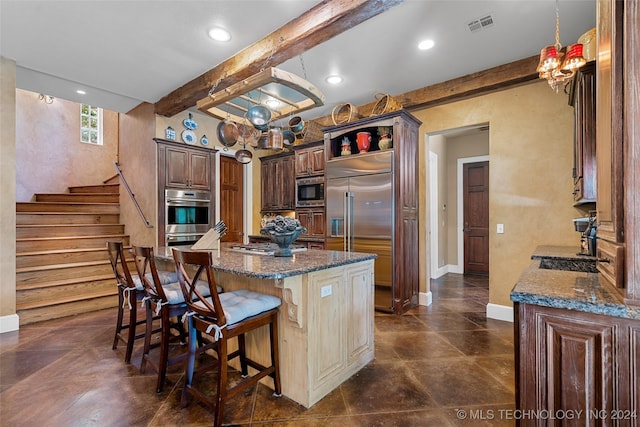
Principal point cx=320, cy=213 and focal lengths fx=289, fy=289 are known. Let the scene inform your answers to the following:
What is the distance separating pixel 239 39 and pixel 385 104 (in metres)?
2.00

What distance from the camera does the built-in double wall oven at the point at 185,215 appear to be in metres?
4.68

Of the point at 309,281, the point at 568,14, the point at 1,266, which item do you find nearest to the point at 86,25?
the point at 1,266

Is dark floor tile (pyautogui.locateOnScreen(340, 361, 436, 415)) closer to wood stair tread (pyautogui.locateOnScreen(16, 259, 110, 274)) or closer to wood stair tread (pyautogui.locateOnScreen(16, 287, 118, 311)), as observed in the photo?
wood stair tread (pyautogui.locateOnScreen(16, 287, 118, 311))

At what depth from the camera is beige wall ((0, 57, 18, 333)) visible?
3248 mm

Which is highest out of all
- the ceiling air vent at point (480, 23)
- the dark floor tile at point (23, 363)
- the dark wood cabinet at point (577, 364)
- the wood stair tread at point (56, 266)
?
the ceiling air vent at point (480, 23)

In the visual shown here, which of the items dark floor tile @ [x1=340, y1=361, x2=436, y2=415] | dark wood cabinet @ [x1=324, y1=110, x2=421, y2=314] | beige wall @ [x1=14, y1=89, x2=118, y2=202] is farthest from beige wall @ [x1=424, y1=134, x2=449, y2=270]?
beige wall @ [x1=14, y1=89, x2=118, y2=202]

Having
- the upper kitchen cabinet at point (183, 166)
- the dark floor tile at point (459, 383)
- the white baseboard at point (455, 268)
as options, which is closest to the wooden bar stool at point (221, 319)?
the dark floor tile at point (459, 383)

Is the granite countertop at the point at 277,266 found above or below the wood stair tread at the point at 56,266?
above

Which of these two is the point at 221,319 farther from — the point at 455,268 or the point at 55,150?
the point at 55,150

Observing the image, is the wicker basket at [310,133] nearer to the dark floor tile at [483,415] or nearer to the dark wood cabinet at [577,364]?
the dark floor tile at [483,415]

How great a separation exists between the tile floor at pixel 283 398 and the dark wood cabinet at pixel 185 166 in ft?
7.87

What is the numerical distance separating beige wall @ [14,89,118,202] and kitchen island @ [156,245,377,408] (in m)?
5.87

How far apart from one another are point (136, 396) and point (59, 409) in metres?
A: 0.44

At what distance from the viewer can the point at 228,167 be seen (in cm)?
566
